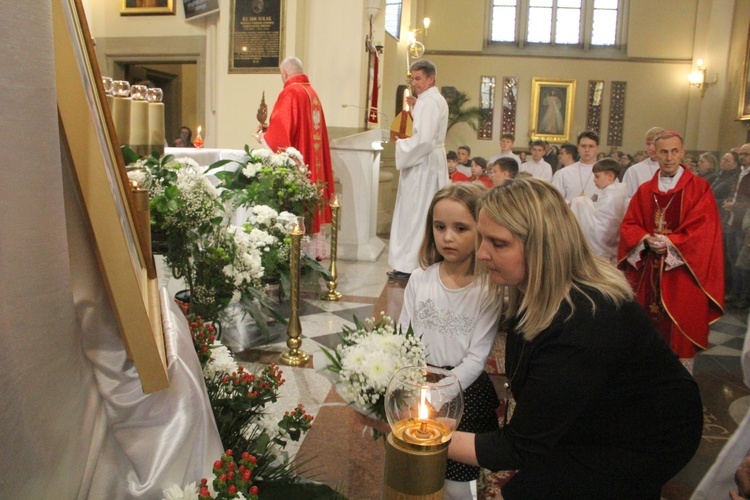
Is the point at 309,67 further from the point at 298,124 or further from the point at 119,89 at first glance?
the point at 119,89

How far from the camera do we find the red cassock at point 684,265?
12.1 ft

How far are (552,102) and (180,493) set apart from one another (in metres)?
17.9

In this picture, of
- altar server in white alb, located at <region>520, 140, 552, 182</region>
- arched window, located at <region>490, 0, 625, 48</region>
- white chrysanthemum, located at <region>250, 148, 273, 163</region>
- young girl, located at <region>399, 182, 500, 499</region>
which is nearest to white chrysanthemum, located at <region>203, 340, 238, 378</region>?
young girl, located at <region>399, 182, 500, 499</region>

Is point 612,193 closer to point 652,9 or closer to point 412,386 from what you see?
point 412,386

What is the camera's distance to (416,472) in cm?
89

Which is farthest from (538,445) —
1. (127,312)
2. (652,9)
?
(652,9)

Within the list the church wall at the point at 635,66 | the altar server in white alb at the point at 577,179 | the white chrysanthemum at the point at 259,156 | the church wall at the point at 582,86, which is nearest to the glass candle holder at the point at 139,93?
the white chrysanthemum at the point at 259,156

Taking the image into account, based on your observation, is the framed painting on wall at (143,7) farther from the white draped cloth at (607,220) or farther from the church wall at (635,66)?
the white draped cloth at (607,220)

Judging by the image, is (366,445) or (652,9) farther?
(652,9)

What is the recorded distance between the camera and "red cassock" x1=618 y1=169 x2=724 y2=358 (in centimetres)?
370

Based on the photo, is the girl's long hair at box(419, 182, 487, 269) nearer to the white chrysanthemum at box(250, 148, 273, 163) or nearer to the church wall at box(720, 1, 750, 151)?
the white chrysanthemum at box(250, 148, 273, 163)

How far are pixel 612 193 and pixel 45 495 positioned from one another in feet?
13.5

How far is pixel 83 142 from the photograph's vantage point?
1.05 meters

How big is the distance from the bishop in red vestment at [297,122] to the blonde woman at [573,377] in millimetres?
4470
